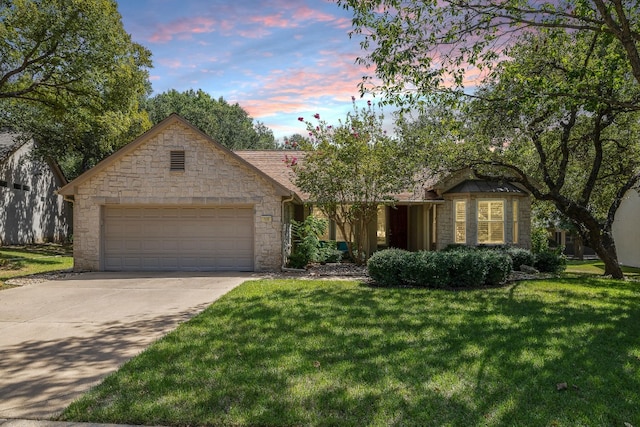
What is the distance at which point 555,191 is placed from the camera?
14.8 metres

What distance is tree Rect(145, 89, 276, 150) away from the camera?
124ft

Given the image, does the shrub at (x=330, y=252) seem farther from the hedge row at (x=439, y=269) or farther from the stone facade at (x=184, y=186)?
the hedge row at (x=439, y=269)

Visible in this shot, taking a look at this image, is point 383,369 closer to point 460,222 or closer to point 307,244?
point 307,244

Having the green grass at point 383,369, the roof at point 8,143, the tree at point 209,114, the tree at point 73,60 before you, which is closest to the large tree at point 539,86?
the green grass at point 383,369

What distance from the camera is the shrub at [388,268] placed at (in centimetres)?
1155

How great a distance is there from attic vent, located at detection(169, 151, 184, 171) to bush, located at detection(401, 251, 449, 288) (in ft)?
26.2

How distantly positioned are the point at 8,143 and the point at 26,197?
314 centimetres

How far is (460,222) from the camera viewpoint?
57.6 feet

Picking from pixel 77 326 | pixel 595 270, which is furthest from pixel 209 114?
pixel 77 326

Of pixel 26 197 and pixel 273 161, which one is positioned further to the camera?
pixel 26 197

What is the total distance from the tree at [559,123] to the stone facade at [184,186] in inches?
230

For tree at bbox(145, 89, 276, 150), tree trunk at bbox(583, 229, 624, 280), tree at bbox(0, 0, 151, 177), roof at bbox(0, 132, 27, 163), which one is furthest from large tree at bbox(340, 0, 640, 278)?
tree at bbox(145, 89, 276, 150)

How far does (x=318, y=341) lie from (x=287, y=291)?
4217 mm

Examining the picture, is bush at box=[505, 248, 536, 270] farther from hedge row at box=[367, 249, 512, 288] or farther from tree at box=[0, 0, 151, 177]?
tree at box=[0, 0, 151, 177]
